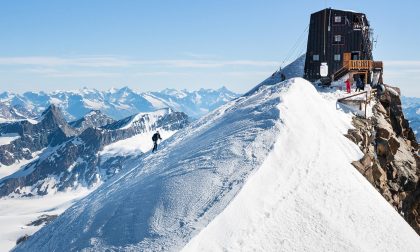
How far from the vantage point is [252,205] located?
552 inches

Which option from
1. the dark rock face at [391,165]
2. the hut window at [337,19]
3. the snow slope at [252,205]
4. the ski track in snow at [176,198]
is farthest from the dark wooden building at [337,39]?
the snow slope at [252,205]

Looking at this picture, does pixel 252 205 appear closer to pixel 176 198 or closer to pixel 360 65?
pixel 176 198

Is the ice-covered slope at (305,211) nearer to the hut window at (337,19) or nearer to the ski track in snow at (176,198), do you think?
the ski track in snow at (176,198)

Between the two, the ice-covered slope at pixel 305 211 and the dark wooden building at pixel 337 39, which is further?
the dark wooden building at pixel 337 39

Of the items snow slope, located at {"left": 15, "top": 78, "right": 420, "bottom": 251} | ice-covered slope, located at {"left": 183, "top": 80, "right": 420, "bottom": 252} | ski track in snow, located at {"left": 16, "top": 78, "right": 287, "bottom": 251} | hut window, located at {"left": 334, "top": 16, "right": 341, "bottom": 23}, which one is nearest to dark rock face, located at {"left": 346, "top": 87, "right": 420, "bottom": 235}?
snow slope, located at {"left": 15, "top": 78, "right": 420, "bottom": 251}

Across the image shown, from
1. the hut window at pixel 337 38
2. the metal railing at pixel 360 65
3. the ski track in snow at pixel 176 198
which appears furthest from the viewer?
the hut window at pixel 337 38

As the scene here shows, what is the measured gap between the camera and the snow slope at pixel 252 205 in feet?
42.8

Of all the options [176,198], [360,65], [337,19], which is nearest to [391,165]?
[360,65]

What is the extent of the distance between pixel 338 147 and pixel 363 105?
46.8ft


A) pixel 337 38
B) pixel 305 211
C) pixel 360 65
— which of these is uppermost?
pixel 337 38

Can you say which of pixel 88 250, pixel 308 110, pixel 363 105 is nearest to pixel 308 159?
pixel 308 110

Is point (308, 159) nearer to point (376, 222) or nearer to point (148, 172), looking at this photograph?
point (376, 222)

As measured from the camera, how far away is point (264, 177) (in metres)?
15.6

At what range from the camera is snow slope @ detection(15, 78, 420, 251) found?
1303cm
